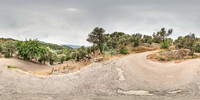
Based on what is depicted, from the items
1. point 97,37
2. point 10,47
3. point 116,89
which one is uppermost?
point 97,37

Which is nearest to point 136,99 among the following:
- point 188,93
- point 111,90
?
point 111,90

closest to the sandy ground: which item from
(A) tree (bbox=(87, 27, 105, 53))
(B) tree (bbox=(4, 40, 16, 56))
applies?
(A) tree (bbox=(87, 27, 105, 53))

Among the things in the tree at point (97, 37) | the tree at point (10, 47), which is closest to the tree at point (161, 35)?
the tree at point (97, 37)

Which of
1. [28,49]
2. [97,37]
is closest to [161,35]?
[97,37]

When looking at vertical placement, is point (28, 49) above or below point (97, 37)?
below

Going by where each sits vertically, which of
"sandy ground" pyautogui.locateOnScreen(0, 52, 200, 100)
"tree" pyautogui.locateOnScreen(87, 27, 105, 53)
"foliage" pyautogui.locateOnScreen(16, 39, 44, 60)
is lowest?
"sandy ground" pyautogui.locateOnScreen(0, 52, 200, 100)

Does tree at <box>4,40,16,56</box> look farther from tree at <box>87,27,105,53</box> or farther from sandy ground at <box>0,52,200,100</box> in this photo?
sandy ground at <box>0,52,200,100</box>

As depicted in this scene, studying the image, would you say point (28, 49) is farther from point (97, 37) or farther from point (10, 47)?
point (97, 37)

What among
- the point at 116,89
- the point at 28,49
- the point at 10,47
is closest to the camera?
the point at 116,89

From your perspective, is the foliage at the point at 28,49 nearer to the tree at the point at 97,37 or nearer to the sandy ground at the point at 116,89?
the tree at the point at 97,37

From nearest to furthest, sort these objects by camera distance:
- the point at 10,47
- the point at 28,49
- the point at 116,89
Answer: the point at 116,89 < the point at 28,49 < the point at 10,47

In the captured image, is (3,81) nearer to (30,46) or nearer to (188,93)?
(188,93)

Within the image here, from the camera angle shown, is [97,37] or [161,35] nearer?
[97,37]

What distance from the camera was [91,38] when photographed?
26.4 meters
